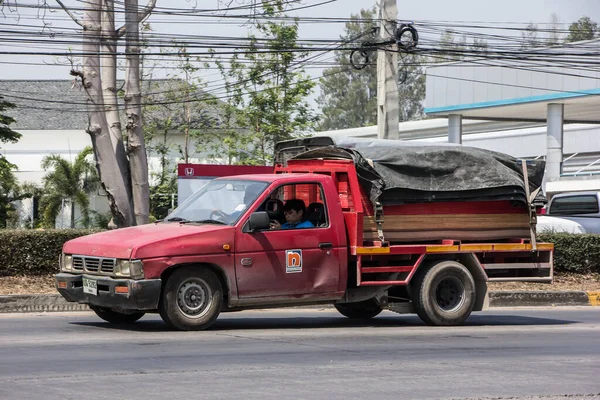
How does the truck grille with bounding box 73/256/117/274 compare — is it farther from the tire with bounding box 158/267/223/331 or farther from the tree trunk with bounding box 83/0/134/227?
the tree trunk with bounding box 83/0/134/227

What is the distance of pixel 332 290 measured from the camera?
1161 cm

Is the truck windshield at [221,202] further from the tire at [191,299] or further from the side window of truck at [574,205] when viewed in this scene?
the side window of truck at [574,205]

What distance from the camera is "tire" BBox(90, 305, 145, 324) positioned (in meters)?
11.6

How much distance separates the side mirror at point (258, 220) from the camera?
10969 millimetres

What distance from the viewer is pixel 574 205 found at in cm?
2158

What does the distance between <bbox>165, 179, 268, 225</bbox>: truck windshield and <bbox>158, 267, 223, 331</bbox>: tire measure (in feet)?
2.49

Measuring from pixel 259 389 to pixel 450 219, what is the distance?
231 inches

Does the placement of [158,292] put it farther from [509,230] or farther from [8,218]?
[8,218]

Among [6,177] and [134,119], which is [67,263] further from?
[6,177]

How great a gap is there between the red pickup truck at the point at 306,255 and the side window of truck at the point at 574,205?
8.49m

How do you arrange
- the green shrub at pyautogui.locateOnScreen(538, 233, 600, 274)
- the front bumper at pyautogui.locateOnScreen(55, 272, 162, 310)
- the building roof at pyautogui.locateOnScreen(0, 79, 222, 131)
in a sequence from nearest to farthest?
1. the front bumper at pyautogui.locateOnScreen(55, 272, 162, 310)
2. the green shrub at pyautogui.locateOnScreen(538, 233, 600, 274)
3. the building roof at pyautogui.locateOnScreen(0, 79, 222, 131)

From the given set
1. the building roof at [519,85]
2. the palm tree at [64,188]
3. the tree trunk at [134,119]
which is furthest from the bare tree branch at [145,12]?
the palm tree at [64,188]

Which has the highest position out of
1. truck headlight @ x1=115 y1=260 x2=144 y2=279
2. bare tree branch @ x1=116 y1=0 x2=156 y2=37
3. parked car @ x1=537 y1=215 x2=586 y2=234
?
bare tree branch @ x1=116 y1=0 x2=156 y2=37

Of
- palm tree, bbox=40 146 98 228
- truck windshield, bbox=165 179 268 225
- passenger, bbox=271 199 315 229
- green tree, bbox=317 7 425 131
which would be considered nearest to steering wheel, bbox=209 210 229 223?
truck windshield, bbox=165 179 268 225
